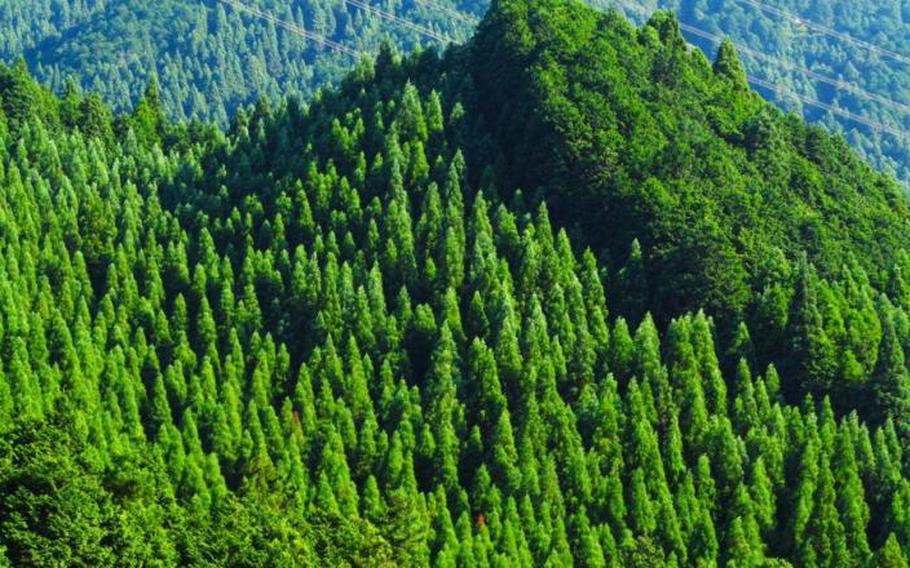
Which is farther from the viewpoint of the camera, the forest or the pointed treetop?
the pointed treetop

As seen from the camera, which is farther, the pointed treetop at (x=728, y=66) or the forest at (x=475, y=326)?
the pointed treetop at (x=728, y=66)

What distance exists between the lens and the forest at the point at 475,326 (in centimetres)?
7619

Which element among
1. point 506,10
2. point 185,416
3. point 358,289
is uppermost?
point 506,10

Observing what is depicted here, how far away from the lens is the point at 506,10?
351 feet

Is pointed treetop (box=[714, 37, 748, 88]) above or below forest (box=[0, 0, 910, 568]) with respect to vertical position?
above

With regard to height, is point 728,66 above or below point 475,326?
above

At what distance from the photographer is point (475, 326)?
89.2 metres

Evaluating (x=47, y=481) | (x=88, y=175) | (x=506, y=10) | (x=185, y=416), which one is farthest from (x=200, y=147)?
(x=47, y=481)

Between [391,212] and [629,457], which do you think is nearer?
[629,457]

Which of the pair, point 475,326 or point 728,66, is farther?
point 728,66

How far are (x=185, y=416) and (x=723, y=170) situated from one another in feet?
103

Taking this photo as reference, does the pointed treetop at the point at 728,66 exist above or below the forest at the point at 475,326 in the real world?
above

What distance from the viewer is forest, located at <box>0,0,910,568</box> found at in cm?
7619

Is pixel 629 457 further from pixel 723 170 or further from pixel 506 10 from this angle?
pixel 506 10
